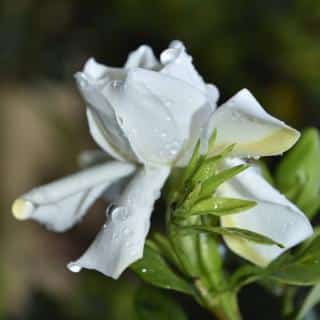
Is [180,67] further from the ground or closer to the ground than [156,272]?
further from the ground

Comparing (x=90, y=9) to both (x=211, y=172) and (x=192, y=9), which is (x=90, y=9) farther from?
(x=211, y=172)

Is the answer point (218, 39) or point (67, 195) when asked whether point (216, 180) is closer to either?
point (67, 195)

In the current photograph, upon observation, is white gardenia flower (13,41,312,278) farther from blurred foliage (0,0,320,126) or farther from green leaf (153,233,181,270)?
blurred foliage (0,0,320,126)

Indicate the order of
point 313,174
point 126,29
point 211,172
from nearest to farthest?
point 211,172 → point 313,174 → point 126,29

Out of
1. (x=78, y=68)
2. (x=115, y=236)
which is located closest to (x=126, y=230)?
(x=115, y=236)

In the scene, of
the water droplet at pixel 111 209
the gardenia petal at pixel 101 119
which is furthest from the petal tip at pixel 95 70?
the water droplet at pixel 111 209

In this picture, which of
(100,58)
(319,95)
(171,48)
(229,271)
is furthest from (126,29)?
(171,48)
